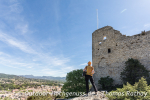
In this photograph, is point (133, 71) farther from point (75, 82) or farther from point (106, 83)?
point (75, 82)

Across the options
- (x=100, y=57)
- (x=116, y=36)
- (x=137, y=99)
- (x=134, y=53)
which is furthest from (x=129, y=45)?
(x=137, y=99)

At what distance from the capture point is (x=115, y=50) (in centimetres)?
1223

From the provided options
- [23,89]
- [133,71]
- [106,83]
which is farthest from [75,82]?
[23,89]

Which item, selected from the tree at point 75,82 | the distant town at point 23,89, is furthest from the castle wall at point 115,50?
the distant town at point 23,89

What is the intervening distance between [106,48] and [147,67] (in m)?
5.09

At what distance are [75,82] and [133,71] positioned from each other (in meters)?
6.74

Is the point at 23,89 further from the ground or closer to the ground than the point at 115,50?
closer to the ground

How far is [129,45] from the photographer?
446 inches

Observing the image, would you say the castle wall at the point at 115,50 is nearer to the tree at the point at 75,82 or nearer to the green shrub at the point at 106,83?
the green shrub at the point at 106,83

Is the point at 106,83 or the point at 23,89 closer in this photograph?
the point at 106,83

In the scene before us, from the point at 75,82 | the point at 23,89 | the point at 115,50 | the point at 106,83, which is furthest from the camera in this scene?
the point at 23,89

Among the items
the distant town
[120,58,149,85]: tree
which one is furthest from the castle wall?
the distant town

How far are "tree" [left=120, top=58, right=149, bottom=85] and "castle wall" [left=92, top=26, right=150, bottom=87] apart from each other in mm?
539

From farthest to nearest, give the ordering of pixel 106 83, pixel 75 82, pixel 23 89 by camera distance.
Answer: pixel 23 89
pixel 106 83
pixel 75 82
